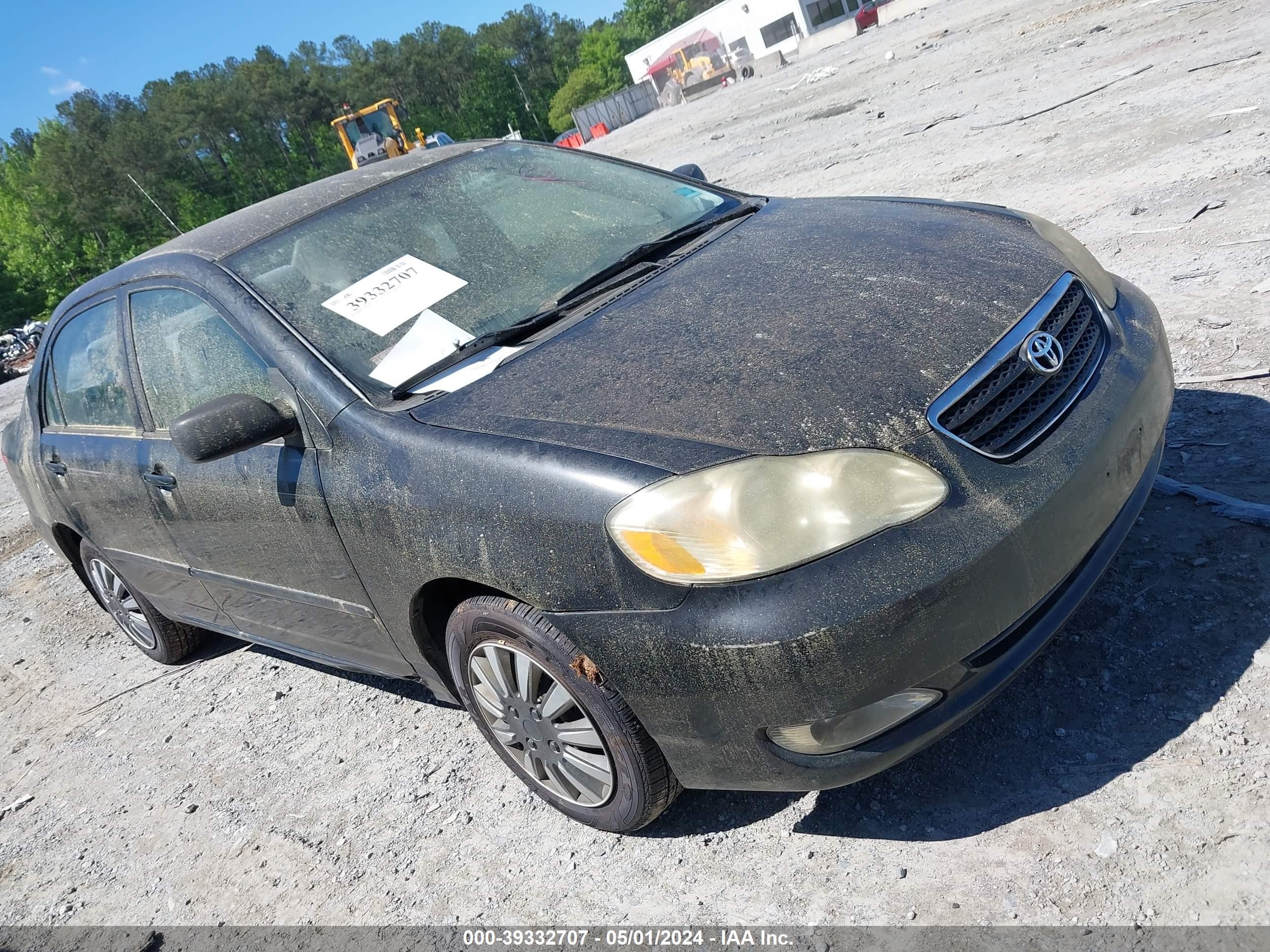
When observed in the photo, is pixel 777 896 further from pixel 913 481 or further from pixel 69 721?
pixel 69 721

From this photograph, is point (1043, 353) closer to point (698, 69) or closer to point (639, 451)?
point (639, 451)

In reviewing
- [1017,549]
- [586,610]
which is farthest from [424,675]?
[1017,549]

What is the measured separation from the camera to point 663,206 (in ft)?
12.0

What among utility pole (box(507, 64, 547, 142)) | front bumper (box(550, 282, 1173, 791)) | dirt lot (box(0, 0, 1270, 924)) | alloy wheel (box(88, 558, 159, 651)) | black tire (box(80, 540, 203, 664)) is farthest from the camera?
utility pole (box(507, 64, 547, 142))

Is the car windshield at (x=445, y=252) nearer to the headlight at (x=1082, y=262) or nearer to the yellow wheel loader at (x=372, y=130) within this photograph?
the headlight at (x=1082, y=262)

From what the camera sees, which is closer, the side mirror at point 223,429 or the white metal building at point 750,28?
the side mirror at point 223,429

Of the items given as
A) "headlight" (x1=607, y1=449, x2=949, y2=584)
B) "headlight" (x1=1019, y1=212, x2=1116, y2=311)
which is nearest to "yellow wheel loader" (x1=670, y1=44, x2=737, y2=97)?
"headlight" (x1=1019, y1=212, x2=1116, y2=311)

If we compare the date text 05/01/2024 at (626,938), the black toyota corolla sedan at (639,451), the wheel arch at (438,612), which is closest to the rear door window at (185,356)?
the black toyota corolla sedan at (639,451)

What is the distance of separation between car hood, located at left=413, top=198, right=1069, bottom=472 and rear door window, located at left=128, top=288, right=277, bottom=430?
2.64 ft

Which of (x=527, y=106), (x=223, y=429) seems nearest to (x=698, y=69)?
(x=527, y=106)

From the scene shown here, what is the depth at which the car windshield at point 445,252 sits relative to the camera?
2871mm

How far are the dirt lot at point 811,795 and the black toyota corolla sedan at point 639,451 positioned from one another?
307 mm

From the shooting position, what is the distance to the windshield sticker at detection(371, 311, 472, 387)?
2.75 metres

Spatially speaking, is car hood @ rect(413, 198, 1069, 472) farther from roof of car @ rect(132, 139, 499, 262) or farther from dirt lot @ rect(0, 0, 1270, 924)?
roof of car @ rect(132, 139, 499, 262)
